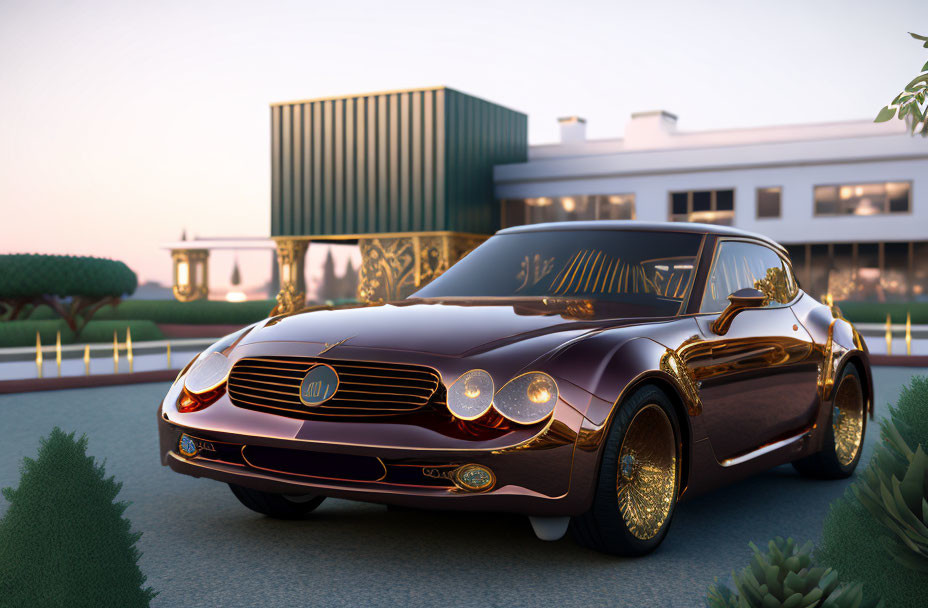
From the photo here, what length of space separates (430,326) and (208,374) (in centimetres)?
110

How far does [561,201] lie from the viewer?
40531 mm

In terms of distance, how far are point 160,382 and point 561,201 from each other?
2823 cm

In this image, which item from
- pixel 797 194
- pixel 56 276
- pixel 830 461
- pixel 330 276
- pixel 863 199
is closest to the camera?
pixel 830 461

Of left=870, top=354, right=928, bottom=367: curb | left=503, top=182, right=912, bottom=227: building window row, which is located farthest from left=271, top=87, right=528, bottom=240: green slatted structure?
left=870, top=354, right=928, bottom=367: curb

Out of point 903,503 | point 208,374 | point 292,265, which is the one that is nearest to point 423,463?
Answer: point 208,374

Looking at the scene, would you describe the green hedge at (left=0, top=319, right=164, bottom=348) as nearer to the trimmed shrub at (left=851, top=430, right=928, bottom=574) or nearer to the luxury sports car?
the luxury sports car

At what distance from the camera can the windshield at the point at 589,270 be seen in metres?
5.34

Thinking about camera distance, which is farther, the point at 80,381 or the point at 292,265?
the point at 292,265

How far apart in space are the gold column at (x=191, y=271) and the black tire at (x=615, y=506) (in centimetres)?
5224

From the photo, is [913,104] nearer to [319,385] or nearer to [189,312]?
[319,385]

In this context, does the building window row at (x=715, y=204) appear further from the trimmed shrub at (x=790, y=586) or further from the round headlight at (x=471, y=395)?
the trimmed shrub at (x=790, y=586)

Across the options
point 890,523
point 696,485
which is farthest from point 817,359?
point 890,523

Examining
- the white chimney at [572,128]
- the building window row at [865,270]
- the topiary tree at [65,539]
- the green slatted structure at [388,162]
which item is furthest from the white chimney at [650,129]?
the topiary tree at [65,539]

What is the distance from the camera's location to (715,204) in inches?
1486
